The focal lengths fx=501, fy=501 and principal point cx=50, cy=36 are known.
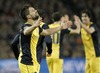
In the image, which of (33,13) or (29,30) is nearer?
(29,30)

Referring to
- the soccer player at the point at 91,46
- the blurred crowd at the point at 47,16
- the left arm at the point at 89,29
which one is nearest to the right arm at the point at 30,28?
the left arm at the point at 89,29

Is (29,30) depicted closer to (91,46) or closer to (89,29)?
(89,29)

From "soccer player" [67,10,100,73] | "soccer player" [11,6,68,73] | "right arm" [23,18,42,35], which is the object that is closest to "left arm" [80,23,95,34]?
"soccer player" [67,10,100,73]

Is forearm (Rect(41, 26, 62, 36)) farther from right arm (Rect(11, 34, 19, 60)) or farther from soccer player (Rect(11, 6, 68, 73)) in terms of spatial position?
right arm (Rect(11, 34, 19, 60))

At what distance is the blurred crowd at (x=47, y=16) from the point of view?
22484 mm

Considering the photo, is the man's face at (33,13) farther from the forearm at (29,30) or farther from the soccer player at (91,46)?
the soccer player at (91,46)

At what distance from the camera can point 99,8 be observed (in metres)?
25.7

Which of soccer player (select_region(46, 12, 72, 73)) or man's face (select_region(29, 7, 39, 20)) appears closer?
man's face (select_region(29, 7, 39, 20))

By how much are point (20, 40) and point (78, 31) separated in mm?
3637

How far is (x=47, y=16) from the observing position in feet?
80.1

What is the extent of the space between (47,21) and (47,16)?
620 mm

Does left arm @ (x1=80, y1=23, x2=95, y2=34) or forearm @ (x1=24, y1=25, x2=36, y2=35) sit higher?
left arm @ (x1=80, y1=23, x2=95, y2=34)

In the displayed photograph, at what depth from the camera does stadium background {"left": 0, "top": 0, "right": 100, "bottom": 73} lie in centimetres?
1992

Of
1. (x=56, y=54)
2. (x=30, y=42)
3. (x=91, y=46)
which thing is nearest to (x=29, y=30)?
(x=30, y=42)
